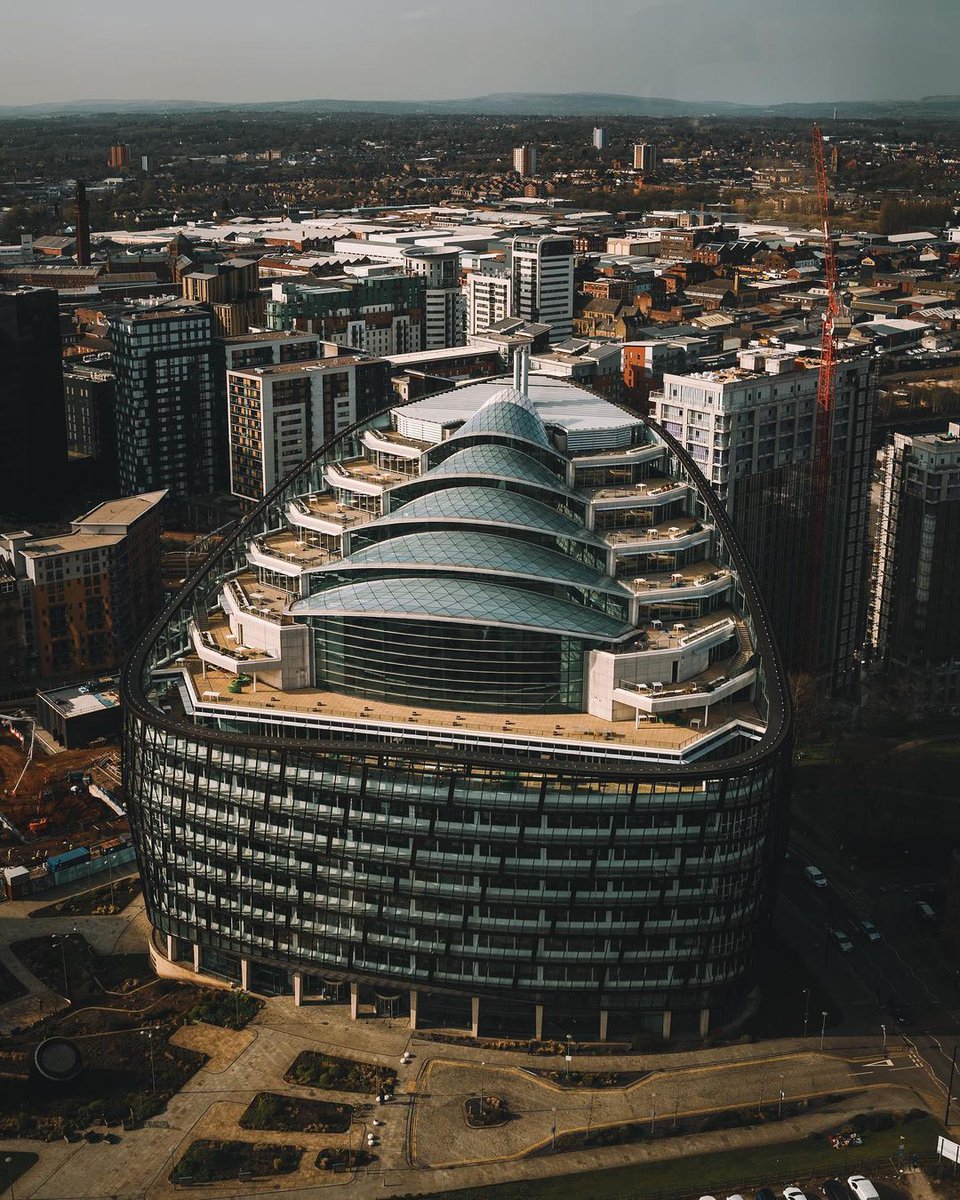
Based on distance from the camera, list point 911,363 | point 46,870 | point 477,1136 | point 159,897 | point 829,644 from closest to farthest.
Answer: point 477,1136 < point 159,897 < point 46,870 < point 829,644 < point 911,363

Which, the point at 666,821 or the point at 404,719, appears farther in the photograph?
the point at 404,719

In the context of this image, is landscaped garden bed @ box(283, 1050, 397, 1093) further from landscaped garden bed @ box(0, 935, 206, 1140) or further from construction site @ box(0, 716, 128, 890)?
construction site @ box(0, 716, 128, 890)

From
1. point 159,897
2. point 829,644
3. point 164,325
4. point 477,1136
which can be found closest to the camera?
point 477,1136

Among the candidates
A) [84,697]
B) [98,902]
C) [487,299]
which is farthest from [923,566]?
[487,299]

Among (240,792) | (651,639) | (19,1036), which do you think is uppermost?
(651,639)

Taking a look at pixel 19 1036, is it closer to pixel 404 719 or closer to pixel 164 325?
Result: pixel 404 719

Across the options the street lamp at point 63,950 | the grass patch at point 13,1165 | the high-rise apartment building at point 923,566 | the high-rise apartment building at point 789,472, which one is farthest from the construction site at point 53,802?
the high-rise apartment building at point 923,566

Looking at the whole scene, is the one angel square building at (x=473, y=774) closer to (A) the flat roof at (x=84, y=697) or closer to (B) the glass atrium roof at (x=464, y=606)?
(B) the glass atrium roof at (x=464, y=606)

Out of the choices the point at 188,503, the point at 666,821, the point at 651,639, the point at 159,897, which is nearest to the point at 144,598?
the point at 188,503
